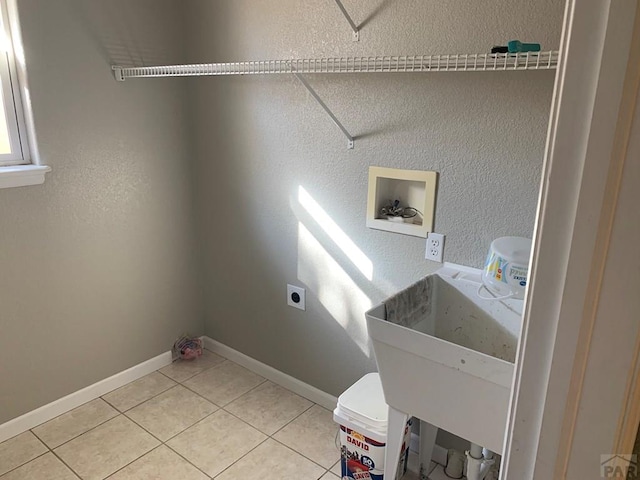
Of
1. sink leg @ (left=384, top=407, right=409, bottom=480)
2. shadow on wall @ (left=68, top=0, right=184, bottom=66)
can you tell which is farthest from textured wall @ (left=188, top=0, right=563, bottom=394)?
sink leg @ (left=384, top=407, right=409, bottom=480)

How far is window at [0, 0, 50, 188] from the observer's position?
194 cm

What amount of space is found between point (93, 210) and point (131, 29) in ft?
2.87

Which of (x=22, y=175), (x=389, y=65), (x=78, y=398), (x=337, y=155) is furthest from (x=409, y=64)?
(x=78, y=398)

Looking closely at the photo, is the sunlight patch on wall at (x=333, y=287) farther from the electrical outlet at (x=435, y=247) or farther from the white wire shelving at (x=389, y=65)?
the white wire shelving at (x=389, y=65)

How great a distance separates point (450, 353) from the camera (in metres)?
1.26

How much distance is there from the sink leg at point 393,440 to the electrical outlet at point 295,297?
88 cm

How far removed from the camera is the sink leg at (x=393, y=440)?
1517 millimetres

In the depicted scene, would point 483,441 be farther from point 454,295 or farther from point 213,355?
point 213,355

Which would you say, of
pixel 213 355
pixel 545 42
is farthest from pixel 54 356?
pixel 545 42

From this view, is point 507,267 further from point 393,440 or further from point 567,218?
point 567,218

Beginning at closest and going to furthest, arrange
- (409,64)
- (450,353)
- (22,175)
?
(450,353), (409,64), (22,175)

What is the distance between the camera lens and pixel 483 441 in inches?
51.9

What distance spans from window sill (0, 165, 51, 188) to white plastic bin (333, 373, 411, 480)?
5.13 ft

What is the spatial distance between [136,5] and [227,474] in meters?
2.14
